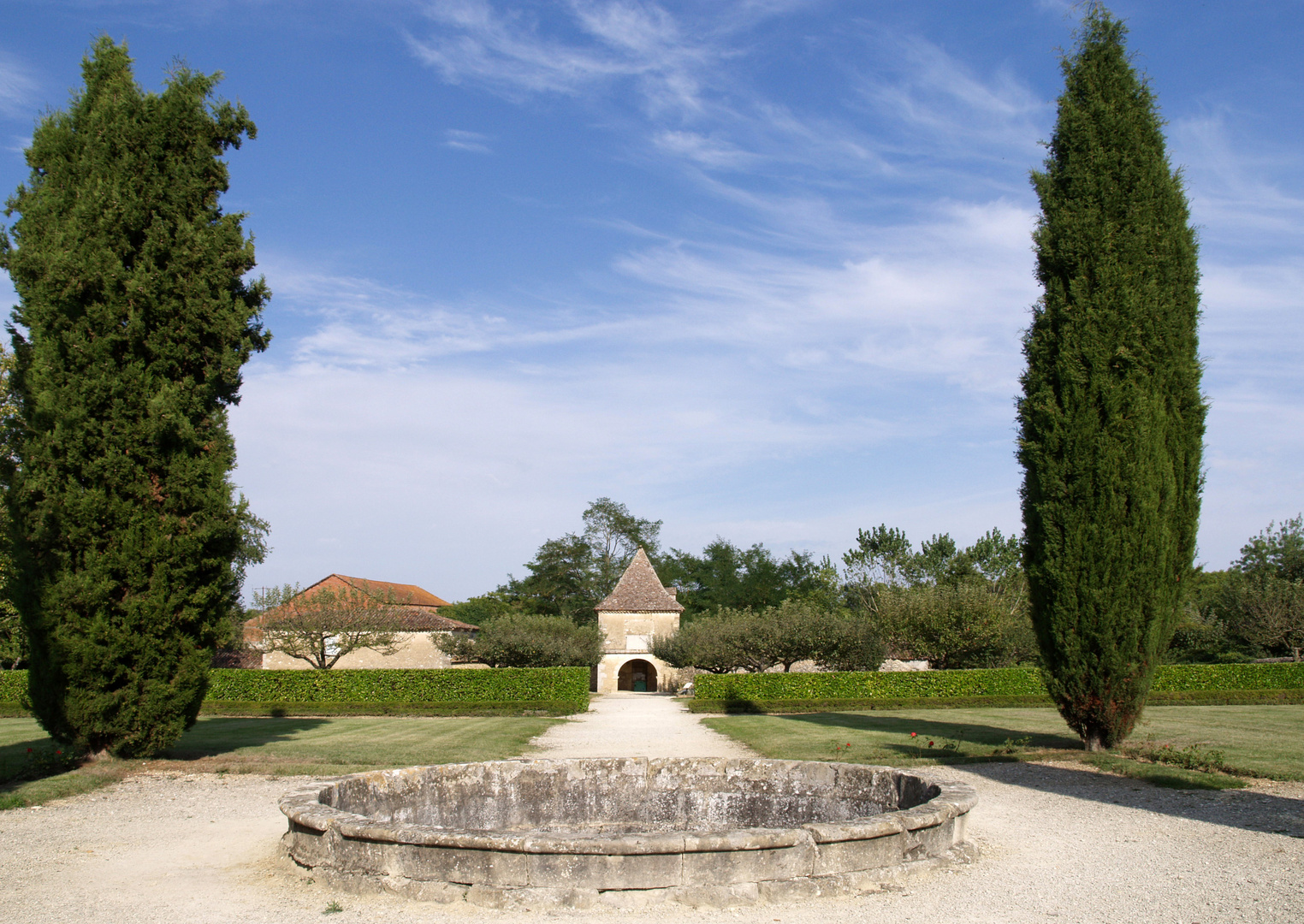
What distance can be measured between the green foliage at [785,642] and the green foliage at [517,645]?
443 cm

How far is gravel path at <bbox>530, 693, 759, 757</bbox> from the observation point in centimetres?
1400

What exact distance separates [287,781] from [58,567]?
4.09m

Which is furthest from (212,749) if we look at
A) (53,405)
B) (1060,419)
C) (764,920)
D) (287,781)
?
(1060,419)

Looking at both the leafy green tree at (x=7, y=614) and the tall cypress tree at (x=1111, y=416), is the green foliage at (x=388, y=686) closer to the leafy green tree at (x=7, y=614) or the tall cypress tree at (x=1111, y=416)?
the leafy green tree at (x=7, y=614)

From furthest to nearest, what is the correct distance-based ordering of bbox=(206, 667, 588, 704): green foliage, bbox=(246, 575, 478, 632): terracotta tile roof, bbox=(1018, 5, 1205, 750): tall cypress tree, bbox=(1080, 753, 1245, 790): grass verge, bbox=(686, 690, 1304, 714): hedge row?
bbox=(246, 575, 478, 632): terracotta tile roof
bbox=(206, 667, 588, 704): green foliage
bbox=(686, 690, 1304, 714): hedge row
bbox=(1018, 5, 1205, 750): tall cypress tree
bbox=(1080, 753, 1245, 790): grass verge

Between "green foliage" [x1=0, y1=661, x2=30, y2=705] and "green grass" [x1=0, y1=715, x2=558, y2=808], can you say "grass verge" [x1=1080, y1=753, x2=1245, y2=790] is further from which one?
"green foliage" [x1=0, y1=661, x2=30, y2=705]

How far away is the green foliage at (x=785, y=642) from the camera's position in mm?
26672

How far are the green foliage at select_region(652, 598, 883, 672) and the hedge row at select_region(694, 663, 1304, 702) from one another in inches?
114

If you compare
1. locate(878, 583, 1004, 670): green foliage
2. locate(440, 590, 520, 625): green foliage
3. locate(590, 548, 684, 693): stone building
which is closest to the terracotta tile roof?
locate(590, 548, 684, 693): stone building

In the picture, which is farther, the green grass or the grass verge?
the green grass

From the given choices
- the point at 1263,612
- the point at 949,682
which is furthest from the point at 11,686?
the point at 1263,612

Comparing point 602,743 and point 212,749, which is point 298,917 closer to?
point 212,749

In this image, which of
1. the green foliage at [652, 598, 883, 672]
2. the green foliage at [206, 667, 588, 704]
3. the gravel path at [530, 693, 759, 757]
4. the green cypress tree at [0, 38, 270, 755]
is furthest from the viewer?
the green foliage at [652, 598, 883, 672]

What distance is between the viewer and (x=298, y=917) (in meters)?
5.02
